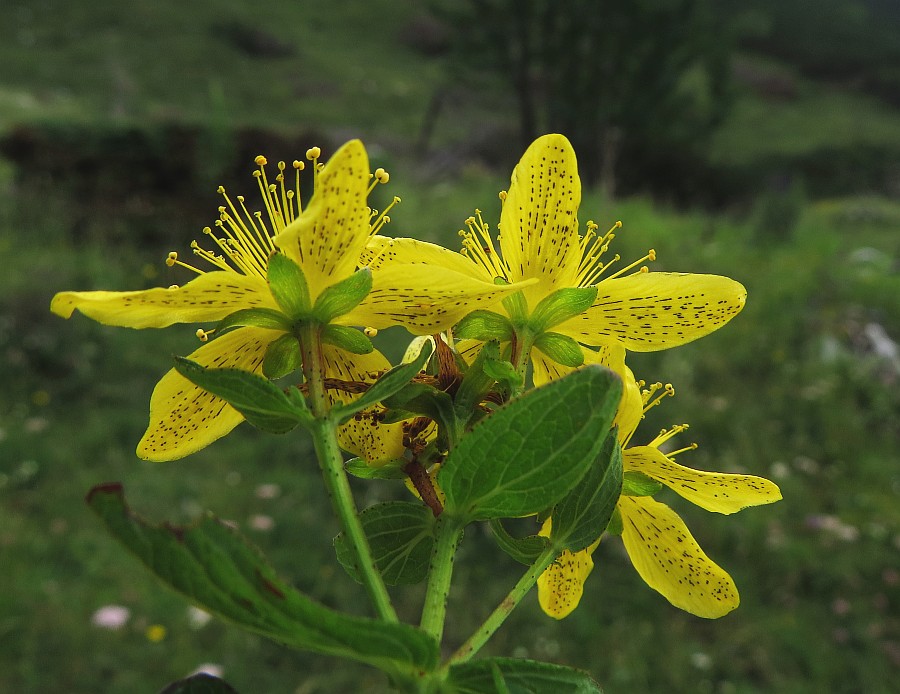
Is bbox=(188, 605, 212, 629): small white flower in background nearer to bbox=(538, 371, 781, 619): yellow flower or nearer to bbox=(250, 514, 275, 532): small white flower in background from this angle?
bbox=(250, 514, 275, 532): small white flower in background

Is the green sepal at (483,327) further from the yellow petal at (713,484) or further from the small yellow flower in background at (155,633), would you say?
the small yellow flower in background at (155,633)

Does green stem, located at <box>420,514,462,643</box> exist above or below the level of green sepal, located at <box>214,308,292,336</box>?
below

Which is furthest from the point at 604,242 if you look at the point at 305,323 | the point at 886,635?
the point at 886,635

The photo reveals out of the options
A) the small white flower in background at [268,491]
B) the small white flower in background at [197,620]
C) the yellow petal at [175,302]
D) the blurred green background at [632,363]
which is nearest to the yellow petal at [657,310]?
the yellow petal at [175,302]

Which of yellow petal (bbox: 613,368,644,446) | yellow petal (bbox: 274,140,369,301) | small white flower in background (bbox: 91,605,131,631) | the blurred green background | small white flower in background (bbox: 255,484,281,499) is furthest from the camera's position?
small white flower in background (bbox: 255,484,281,499)

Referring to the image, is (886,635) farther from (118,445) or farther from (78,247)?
(78,247)

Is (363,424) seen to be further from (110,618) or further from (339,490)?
(110,618)

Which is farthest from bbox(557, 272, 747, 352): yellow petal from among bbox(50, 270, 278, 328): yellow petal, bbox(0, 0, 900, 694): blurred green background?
bbox(0, 0, 900, 694): blurred green background
